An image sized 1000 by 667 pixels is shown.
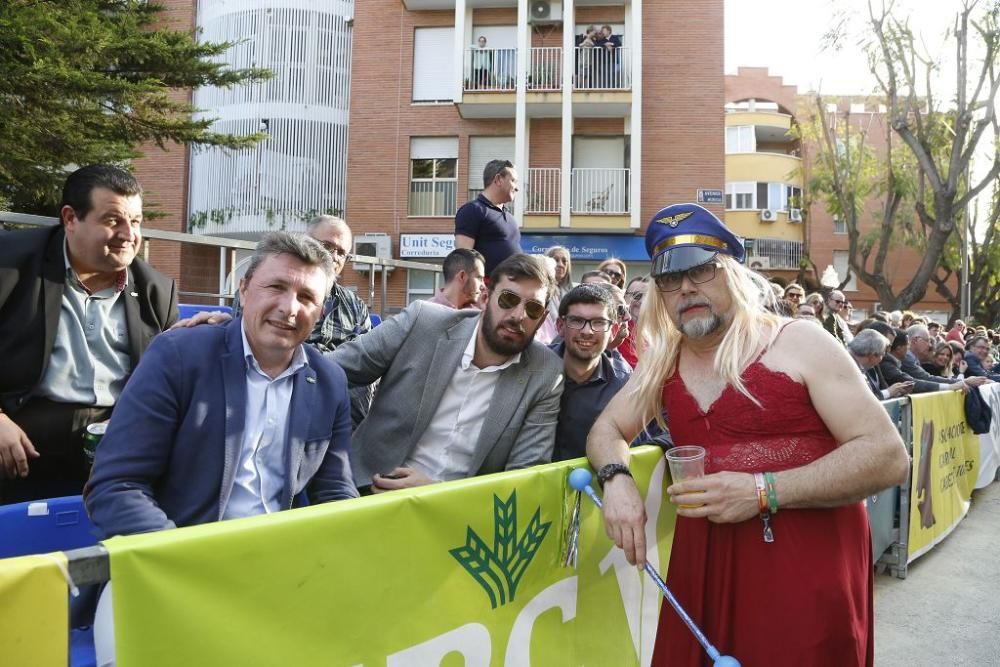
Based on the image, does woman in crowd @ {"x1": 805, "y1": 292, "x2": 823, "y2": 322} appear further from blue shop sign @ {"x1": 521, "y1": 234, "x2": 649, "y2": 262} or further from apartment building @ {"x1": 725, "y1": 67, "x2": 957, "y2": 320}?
apartment building @ {"x1": 725, "y1": 67, "x2": 957, "y2": 320}

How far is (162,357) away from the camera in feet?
6.88

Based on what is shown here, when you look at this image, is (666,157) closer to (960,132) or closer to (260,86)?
(960,132)

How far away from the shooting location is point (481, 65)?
20.3 metres

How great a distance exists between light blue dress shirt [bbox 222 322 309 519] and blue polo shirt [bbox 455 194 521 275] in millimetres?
3423

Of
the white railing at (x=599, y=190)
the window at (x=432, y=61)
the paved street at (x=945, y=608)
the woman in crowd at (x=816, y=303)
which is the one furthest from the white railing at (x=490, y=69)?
the paved street at (x=945, y=608)

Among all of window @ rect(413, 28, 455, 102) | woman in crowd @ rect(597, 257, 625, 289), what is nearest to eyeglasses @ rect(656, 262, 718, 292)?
woman in crowd @ rect(597, 257, 625, 289)

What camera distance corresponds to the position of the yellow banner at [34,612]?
1238mm

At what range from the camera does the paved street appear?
4180mm

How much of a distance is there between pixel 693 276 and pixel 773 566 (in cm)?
92

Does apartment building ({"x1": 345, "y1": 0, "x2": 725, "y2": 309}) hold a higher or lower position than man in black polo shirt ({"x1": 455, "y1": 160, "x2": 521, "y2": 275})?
higher

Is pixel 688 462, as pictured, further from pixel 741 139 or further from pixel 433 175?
pixel 741 139

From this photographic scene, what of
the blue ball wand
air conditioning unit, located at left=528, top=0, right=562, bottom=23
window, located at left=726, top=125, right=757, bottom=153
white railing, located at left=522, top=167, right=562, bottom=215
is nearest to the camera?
the blue ball wand

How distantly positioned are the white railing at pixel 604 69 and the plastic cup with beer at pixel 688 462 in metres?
19.3

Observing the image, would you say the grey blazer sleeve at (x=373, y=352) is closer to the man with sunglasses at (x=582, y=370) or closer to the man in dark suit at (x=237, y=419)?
the man in dark suit at (x=237, y=419)
